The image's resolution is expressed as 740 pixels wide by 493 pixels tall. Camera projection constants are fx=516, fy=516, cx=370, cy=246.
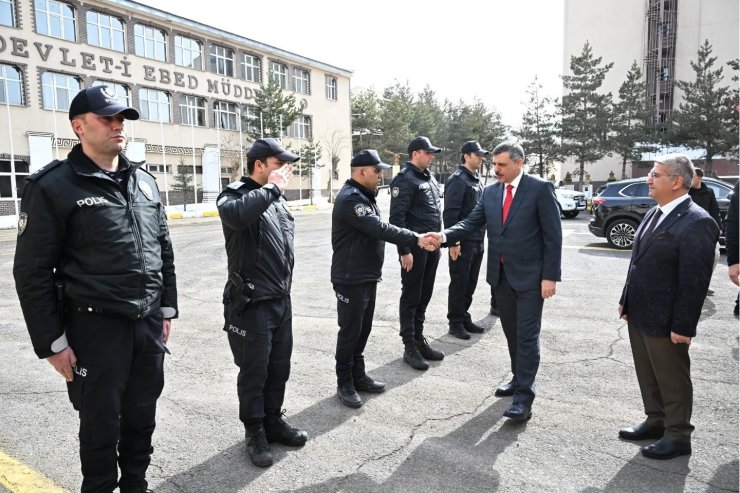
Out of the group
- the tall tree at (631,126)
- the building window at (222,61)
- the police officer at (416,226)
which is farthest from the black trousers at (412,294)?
the tall tree at (631,126)

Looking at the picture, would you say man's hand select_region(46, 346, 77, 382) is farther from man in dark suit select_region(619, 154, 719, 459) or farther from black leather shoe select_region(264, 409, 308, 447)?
man in dark suit select_region(619, 154, 719, 459)

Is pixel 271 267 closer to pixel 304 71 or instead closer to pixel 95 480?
pixel 95 480

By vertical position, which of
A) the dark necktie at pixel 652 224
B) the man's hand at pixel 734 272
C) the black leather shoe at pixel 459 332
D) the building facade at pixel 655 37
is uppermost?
the building facade at pixel 655 37

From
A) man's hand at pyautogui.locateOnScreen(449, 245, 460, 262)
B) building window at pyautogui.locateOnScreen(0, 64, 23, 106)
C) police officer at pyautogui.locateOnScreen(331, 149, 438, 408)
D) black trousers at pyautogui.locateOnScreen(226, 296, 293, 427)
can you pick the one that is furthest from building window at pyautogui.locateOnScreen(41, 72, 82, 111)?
black trousers at pyautogui.locateOnScreen(226, 296, 293, 427)

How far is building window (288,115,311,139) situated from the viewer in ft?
146

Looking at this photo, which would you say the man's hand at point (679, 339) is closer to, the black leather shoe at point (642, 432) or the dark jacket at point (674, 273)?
the dark jacket at point (674, 273)

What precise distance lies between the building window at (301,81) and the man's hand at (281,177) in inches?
1716

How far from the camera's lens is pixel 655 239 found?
338 cm

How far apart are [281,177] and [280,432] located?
1.69 metres

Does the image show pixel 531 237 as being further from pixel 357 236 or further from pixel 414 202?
pixel 414 202

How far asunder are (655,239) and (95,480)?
140 inches

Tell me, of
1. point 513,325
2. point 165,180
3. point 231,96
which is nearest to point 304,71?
point 231,96

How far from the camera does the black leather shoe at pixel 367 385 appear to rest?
4348 mm

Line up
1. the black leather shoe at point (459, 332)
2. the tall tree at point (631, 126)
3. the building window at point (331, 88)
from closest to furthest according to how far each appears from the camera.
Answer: the black leather shoe at point (459, 332), the tall tree at point (631, 126), the building window at point (331, 88)
